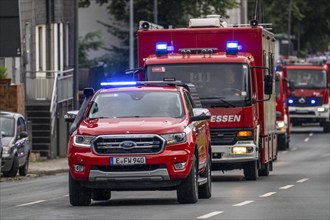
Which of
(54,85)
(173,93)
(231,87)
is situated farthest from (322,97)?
(173,93)

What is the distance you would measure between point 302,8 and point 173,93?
293 ft

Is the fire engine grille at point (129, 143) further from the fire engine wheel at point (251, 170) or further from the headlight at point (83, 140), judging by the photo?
the fire engine wheel at point (251, 170)

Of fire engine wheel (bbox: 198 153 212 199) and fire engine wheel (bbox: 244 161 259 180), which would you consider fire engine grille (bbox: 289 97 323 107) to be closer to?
fire engine wheel (bbox: 244 161 259 180)

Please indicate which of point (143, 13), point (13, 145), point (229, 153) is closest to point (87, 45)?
point (143, 13)

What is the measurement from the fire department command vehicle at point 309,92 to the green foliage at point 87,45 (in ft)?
44.3

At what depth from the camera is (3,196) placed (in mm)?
25422

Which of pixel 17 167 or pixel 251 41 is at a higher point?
pixel 251 41

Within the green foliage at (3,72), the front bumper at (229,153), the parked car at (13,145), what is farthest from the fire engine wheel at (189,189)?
the green foliage at (3,72)

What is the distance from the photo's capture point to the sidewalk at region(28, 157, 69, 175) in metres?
38.1

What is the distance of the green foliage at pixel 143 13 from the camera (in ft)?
235

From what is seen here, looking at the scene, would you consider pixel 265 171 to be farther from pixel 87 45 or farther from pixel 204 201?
pixel 87 45

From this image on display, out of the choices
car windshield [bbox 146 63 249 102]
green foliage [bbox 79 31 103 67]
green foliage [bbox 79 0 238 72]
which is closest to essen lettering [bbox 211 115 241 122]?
car windshield [bbox 146 63 249 102]

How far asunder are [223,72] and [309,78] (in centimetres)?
3664

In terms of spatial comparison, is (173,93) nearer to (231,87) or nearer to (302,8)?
(231,87)
